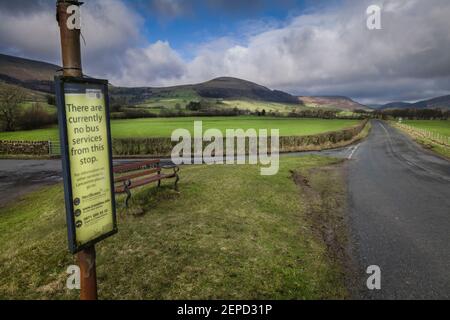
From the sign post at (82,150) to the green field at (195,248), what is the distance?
78.1 inches

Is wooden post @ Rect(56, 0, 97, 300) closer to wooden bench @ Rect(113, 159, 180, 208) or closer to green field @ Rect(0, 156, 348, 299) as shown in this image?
green field @ Rect(0, 156, 348, 299)

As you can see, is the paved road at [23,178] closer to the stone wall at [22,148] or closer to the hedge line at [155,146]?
the hedge line at [155,146]

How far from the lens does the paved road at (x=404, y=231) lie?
5.64 metres

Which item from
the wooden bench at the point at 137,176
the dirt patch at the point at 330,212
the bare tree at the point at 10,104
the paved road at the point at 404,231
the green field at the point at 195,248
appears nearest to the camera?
the green field at the point at 195,248

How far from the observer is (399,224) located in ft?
29.5


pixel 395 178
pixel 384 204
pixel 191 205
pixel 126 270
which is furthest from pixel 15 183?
pixel 395 178

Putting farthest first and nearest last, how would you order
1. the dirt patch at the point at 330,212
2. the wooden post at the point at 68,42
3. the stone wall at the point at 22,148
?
the stone wall at the point at 22,148, the dirt patch at the point at 330,212, the wooden post at the point at 68,42

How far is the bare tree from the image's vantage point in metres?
45.6

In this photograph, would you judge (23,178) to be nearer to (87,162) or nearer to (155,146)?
(155,146)

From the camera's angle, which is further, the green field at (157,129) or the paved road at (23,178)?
the green field at (157,129)

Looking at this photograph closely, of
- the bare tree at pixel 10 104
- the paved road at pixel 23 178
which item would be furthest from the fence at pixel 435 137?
the bare tree at pixel 10 104

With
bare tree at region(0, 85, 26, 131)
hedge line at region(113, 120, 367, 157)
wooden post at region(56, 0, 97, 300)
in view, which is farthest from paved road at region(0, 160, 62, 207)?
bare tree at region(0, 85, 26, 131)

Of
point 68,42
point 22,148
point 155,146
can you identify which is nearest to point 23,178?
point 155,146

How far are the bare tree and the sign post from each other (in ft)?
177
